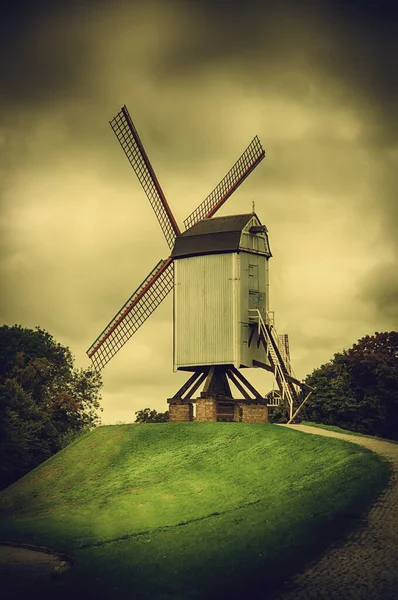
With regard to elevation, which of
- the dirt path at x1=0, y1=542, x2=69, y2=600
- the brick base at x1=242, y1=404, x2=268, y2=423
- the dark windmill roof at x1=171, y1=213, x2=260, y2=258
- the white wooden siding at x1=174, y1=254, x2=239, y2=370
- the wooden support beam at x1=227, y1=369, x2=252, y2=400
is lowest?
the dirt path at x1=0, y1=542, x2=69, y2=600

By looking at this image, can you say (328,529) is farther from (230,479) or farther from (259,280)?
(259,280)

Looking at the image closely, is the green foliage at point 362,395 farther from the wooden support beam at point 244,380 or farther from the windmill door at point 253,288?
the windmill door at point 253,288

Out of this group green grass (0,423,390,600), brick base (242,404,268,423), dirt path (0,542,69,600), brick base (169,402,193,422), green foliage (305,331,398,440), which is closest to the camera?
green grass (0,423,390,600)

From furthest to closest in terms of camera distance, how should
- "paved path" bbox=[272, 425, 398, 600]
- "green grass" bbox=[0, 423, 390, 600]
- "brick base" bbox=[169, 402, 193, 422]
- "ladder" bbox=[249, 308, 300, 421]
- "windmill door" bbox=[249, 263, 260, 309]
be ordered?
"brick base" bbox=[169, 402, 193, 422] < "windmill door" bbox=[249, 263, 260, 309] < "ladder" bbox=[249, 308, 300, 421] < "green grass" bbox=[0, 423, 390, 600] < "paved path" bbox=[272, 425, 398, 600]

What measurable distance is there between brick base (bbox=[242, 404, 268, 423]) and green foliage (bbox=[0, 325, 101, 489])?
51.3ft

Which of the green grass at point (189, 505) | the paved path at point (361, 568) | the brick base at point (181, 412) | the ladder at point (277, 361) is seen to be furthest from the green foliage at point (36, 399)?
the paved path at point (361, 568)

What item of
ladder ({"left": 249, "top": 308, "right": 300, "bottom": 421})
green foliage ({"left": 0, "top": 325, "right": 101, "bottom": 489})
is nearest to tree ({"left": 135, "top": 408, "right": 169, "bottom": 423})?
green foliage ({"left": 0, "top": 325, "right": 101, "bottom": 489})

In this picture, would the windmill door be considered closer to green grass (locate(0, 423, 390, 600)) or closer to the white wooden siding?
the white wooden siding

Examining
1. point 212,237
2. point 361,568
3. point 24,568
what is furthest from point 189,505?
point 212,237

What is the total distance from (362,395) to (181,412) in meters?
13.3

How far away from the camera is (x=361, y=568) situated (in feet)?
122

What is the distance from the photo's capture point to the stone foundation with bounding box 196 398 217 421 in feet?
212

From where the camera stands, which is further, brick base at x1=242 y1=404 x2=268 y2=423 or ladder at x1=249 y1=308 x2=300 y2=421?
brick base at x1=242 y1=404 x2=268 y2=423

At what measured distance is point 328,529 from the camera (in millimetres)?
41656
